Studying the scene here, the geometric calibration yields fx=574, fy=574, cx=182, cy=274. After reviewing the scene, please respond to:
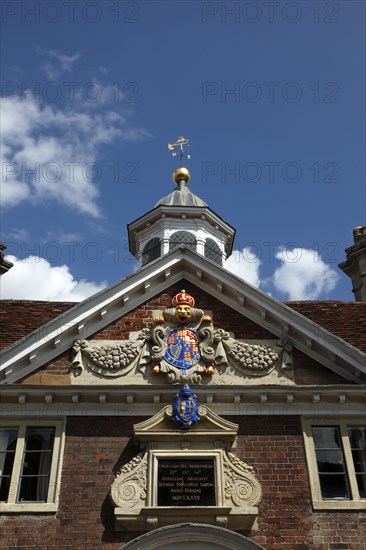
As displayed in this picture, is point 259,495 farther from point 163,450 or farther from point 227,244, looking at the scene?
point 227,244

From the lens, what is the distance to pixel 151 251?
2000cm

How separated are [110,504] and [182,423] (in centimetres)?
205

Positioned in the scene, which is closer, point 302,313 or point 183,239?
point 302,313

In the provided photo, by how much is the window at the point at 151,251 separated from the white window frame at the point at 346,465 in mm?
9356

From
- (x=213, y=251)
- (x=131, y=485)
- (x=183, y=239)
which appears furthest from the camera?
(x=213, y=251)

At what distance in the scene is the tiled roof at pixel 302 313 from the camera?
14.3 metres

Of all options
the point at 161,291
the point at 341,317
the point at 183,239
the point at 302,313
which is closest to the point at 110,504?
the point at 161,291

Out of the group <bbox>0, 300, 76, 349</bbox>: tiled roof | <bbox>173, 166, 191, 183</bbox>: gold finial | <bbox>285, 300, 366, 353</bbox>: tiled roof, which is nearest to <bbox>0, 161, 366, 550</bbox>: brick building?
<bbox>0, 300, 76, 349</bbox>: tiled roof

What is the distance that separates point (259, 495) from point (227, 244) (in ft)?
39.3

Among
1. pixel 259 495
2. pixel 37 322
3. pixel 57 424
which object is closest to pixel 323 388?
pixel 259 495

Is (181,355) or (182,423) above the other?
(181,355)

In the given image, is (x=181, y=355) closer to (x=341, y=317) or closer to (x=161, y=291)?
(x=161, y=291)

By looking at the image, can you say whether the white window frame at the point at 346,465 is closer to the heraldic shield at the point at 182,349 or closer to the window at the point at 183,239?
the heraldic shield at the point at 182,349

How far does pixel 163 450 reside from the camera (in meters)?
11.4
